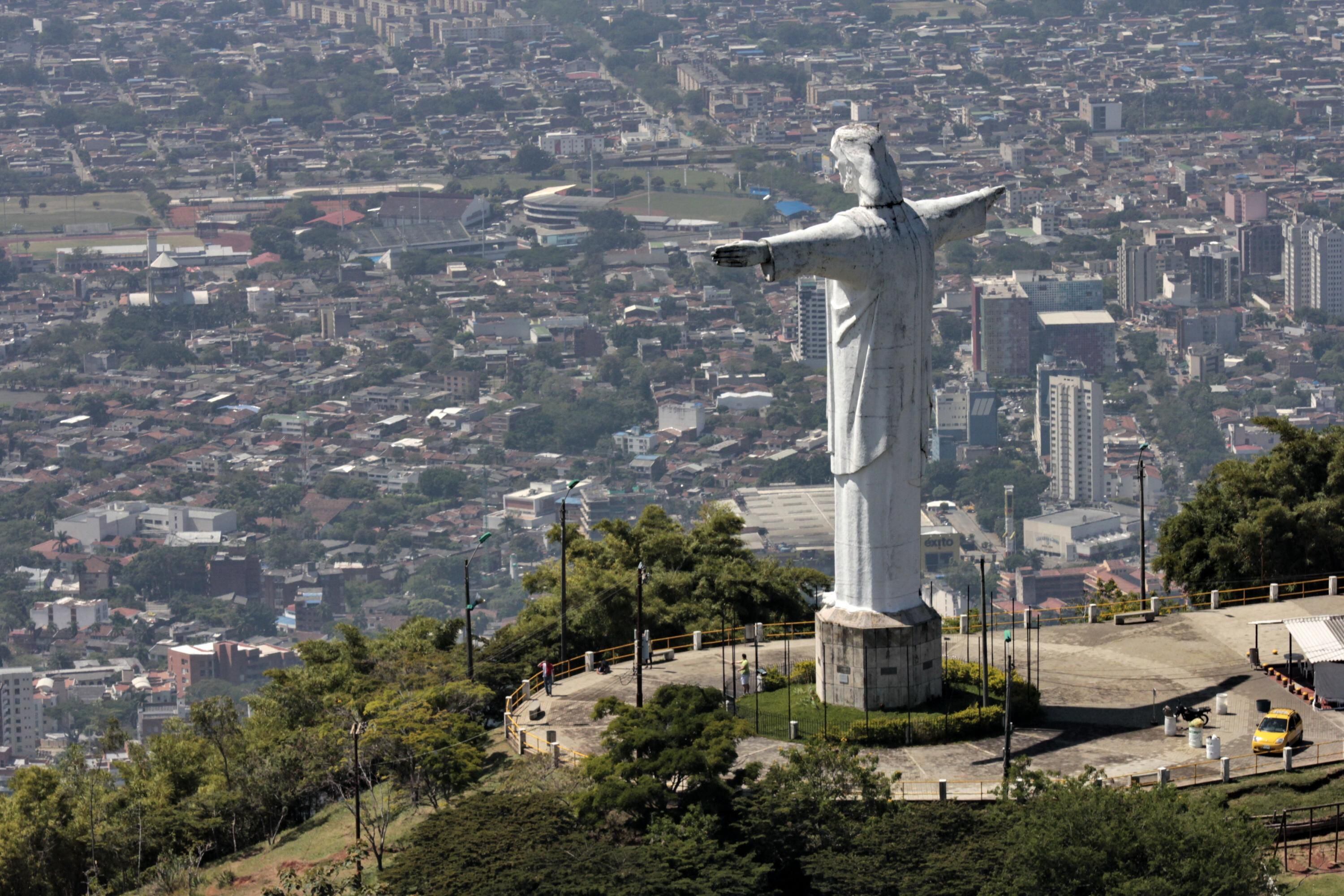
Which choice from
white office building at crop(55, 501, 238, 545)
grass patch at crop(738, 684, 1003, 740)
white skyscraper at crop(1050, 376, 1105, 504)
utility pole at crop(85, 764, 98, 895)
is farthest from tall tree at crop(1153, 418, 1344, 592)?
white skyscraper at crop(1050, 376, 1105, 504)

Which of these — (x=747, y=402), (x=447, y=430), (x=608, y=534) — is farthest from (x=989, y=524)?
(x=608, y=534)

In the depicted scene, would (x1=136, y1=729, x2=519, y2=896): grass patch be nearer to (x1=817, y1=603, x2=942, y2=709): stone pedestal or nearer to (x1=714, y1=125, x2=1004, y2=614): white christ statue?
(x1=817, y1=603, x2=942, y2=709): stone pedestal

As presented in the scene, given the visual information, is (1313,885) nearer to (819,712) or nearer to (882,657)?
(882,657)

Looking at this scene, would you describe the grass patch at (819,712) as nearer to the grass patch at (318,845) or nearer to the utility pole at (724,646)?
the utility pole at (724,646)

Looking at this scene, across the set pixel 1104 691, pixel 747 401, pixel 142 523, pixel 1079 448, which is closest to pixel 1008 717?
pixel 1104 691

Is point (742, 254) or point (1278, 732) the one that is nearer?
point (742, 254)

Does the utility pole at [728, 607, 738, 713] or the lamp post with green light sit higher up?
the lamp post with green light

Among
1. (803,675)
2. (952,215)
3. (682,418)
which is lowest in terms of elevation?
(682,418)
